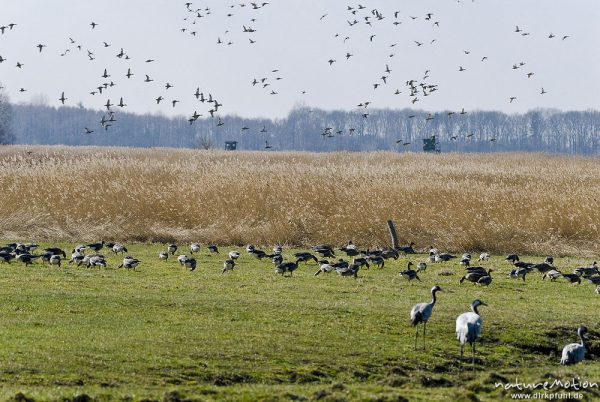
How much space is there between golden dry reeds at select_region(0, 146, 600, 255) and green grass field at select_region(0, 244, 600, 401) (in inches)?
419

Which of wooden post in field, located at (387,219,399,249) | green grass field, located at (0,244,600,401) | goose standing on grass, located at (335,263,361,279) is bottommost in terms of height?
green grass field, located at (0,244,600,401)

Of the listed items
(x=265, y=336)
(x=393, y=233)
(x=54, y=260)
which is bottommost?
(x=265, y=336)

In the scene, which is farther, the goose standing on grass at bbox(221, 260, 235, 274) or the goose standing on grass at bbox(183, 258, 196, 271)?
the goose standing on grass at bbox(183, 258, 196, 271)

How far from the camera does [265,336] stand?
792 inches

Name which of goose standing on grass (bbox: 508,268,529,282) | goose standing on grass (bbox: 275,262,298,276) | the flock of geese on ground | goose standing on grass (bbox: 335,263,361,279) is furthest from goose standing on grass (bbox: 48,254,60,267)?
goose standing on grass (bbox: 508,268,529,282)

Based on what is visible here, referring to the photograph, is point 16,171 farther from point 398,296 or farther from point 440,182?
point 398,296

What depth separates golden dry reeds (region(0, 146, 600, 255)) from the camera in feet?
132

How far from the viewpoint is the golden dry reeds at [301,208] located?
40.4 meters

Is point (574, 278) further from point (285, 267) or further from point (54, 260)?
point (54, 260)

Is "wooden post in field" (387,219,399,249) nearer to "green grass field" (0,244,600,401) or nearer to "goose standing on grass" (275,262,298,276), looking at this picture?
"green grass field" (0,244,600,401)

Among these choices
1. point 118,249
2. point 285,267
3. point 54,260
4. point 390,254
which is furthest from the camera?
point 118,249

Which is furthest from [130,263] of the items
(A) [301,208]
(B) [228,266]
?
(A) [301,208]

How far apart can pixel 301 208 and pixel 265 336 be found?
2394cm

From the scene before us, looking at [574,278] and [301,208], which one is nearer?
[574,278]
